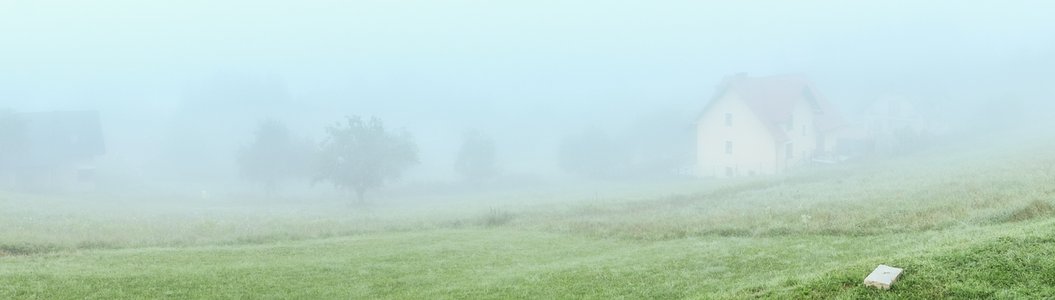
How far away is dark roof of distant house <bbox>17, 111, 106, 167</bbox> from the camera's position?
71.4 m

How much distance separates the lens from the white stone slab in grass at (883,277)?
10438 mm

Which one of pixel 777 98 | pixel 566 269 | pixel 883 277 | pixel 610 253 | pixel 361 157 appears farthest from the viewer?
pixel 777 98

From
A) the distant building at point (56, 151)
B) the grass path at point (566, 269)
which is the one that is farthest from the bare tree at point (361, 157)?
the grass path at point (566, 269)

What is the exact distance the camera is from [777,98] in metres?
70.1

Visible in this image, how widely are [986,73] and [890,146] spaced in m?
78.9

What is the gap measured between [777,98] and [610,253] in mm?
54099

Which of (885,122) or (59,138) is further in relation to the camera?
(885,122)

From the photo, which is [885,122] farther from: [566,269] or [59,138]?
[59,138]

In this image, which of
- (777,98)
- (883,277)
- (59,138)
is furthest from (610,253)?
(59,138)

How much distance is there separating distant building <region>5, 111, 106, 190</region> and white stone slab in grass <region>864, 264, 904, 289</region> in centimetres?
7144

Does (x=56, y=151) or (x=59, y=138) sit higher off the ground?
(x=59, y=138)

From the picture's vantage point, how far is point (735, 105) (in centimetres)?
6925

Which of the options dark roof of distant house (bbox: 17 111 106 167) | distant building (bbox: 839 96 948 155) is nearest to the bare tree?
dark roof of distant house (bbox: 17 111 106 167)

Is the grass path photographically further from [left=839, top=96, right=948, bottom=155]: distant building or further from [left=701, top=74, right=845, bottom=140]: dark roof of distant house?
[left=839, top=96, right=948, bottom=155]: distant building
